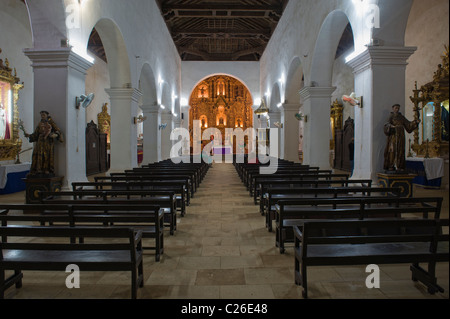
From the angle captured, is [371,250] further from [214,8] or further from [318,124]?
[214,8]

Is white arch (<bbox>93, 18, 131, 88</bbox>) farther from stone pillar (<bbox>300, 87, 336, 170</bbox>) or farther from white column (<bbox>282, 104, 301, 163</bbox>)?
white column (<bbox>282, 104, 301, 163</bbox>)

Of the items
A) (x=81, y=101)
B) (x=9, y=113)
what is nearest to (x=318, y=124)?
(x=81, y=101)

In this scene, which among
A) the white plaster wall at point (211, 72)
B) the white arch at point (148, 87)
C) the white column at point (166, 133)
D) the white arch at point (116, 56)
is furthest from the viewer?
the white plaster wall at point (211, 72)

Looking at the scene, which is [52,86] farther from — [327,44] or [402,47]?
[327,44]

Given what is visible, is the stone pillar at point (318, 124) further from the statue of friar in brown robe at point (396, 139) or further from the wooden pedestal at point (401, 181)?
the wooden pedestal at point (401, 181)

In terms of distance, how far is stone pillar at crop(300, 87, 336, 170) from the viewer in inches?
420

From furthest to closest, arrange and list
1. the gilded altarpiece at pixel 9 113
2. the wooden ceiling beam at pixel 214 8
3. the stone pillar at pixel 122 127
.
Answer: the wooden ceiling beam at pixel 214 8 < the stone pillar at pixel 122 127 < the gilded altarpiece at pixel 9 113

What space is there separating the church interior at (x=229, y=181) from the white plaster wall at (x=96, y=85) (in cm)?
17

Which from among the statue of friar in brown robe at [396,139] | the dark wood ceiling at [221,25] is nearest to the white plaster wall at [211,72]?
the dark wood ceiling at [221,25]

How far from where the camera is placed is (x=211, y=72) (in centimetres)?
2483

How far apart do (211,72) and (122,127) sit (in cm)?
1555

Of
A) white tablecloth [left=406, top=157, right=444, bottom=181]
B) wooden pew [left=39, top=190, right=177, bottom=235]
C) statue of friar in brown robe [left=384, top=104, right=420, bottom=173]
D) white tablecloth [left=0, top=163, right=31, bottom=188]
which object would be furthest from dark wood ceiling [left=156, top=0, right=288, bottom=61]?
wooden pew [left=39, top=190, right=177, bottom=235]

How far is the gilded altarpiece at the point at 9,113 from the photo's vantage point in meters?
10.1

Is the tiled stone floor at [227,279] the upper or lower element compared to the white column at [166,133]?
lower
